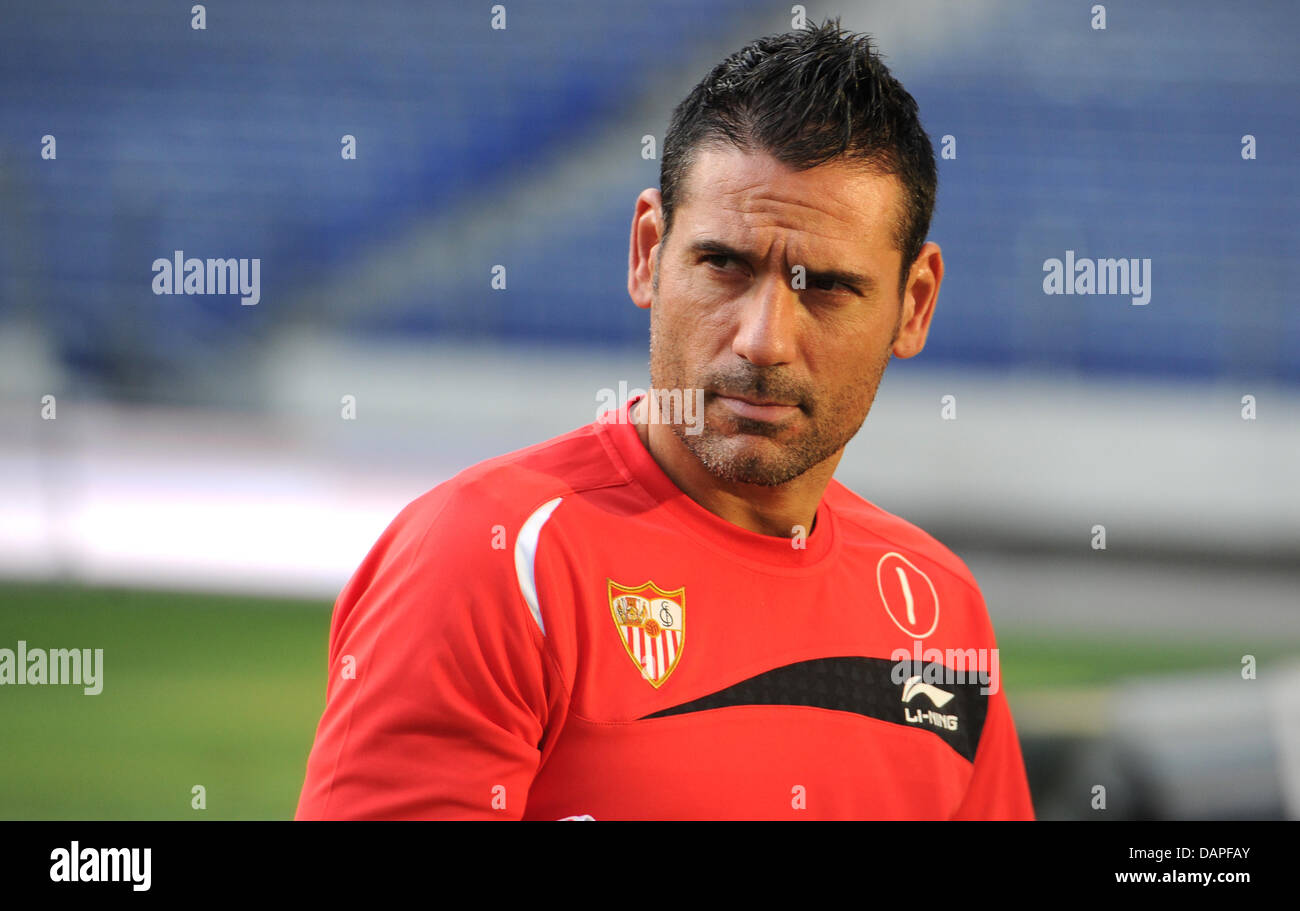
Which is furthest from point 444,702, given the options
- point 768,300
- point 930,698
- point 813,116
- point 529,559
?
point 813,116

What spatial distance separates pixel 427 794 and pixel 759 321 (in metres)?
0.71

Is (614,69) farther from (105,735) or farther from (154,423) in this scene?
(105,735)

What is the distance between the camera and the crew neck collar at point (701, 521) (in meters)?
1.70

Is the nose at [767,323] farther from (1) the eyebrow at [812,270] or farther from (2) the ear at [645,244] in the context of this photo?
(2) the ear at [645,244]

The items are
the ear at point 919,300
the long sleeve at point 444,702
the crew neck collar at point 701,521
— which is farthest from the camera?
the ear at point 919,300

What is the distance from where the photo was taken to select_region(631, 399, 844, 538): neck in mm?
1726

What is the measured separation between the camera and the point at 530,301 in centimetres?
905

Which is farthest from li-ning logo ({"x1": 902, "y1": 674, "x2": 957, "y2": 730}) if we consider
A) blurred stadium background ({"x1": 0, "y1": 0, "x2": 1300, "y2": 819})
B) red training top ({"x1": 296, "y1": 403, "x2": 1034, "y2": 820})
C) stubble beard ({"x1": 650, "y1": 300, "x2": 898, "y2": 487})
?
blurred stadium background ({"x1": 0, "y1": 0, "x2": 1300, "y2": 819})

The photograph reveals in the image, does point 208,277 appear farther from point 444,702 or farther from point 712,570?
point 444,702

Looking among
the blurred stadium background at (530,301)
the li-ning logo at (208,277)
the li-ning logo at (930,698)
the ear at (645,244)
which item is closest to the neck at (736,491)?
the ear at (645,244)

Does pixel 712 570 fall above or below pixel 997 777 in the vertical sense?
above

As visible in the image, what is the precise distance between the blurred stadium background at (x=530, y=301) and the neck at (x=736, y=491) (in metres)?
4.23

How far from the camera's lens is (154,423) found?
724 centimetres

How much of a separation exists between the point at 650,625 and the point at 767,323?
1.35 ft
